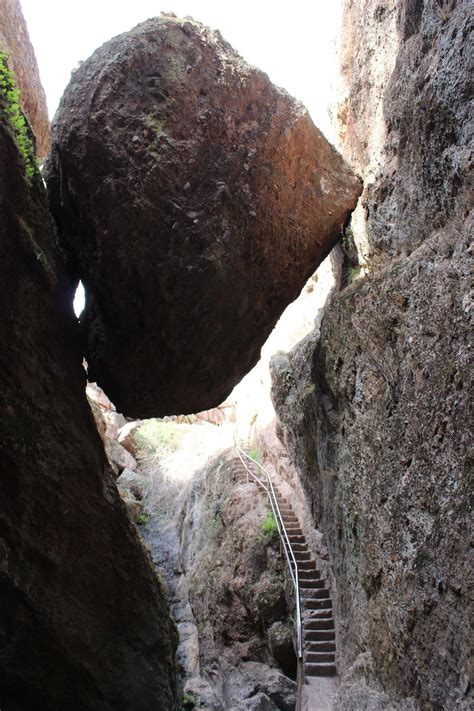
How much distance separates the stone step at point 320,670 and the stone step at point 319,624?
571mm

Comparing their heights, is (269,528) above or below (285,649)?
above

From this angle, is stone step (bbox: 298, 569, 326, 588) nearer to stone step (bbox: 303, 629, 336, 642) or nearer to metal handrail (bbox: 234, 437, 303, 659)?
metal handrail (bbox: 234, 437, 303, 659)

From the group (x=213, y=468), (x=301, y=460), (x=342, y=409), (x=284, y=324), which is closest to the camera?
(x=342, y=409)

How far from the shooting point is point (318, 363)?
7719mm

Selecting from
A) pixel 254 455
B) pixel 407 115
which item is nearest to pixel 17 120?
pixel 407 115

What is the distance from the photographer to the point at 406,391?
16.8ft

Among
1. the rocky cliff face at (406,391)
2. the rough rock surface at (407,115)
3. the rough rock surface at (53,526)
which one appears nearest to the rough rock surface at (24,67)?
the rough rock surface at (53,526)

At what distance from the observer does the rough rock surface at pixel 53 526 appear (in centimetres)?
561

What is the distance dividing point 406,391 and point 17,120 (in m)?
4.49

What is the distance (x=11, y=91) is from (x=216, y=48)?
2247 mm

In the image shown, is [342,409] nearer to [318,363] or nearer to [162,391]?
[318,363]

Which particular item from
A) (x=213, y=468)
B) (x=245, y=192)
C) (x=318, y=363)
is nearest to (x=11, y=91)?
(x=245, y=192)

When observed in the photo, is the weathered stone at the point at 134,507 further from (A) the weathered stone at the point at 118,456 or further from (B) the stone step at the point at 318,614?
(B) the stone step at the point at 318,614

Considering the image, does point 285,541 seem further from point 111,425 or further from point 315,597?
point 111,425
